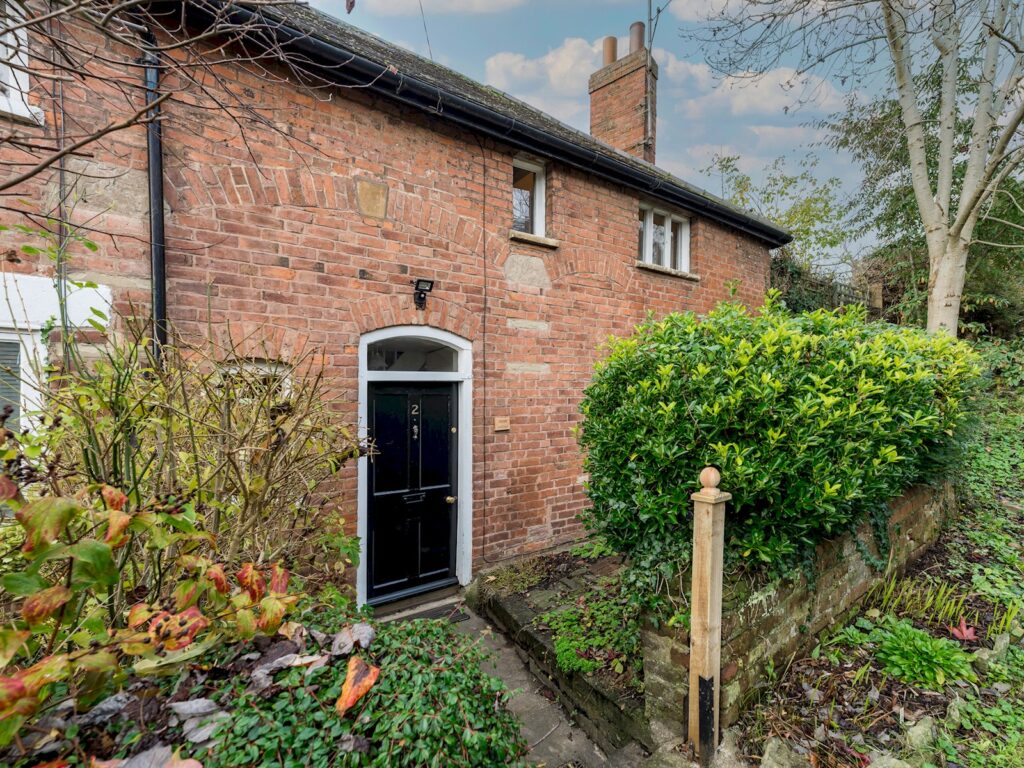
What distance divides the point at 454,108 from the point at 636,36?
6.52 m

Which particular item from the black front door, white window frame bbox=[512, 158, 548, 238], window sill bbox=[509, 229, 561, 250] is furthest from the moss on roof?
the black front door

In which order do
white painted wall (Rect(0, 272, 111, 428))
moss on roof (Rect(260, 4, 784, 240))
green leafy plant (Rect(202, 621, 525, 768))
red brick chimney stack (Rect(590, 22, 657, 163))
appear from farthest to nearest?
1. red brick chimney stack (Rect(590, 22, 657, 163))
2. moss on roof (Rect(260, 4, 784, 240))
3. white painted wall (Rect(0, 272, 111, 428))
4. green leafy plant (Rect(202, 621, 525, 768))

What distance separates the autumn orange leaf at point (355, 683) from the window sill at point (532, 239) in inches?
176

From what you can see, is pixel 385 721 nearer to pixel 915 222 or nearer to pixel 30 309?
pixel 30 309

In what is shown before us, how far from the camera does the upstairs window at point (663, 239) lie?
6.56m

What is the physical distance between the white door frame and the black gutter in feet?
6.91

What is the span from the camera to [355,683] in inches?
59.1

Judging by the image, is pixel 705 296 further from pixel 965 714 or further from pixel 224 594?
pixel 224 594

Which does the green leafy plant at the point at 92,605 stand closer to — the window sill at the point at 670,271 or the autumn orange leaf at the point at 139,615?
the autumn orange leaf at the point at 139,615

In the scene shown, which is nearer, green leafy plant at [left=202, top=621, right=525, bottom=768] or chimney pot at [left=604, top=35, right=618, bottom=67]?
green leafy plant at [left=202, top=621, right=525, bottom=768]

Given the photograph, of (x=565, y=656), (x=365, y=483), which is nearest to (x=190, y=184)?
(x=365, y=483)

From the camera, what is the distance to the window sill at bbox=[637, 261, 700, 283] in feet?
20.6

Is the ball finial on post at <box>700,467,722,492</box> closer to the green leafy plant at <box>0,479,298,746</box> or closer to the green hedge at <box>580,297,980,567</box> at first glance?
the green hedge at <box>580,297,980,567</box>

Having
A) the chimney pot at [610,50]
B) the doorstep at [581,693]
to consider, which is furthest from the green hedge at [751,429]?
the chimney pot at [610,50]
